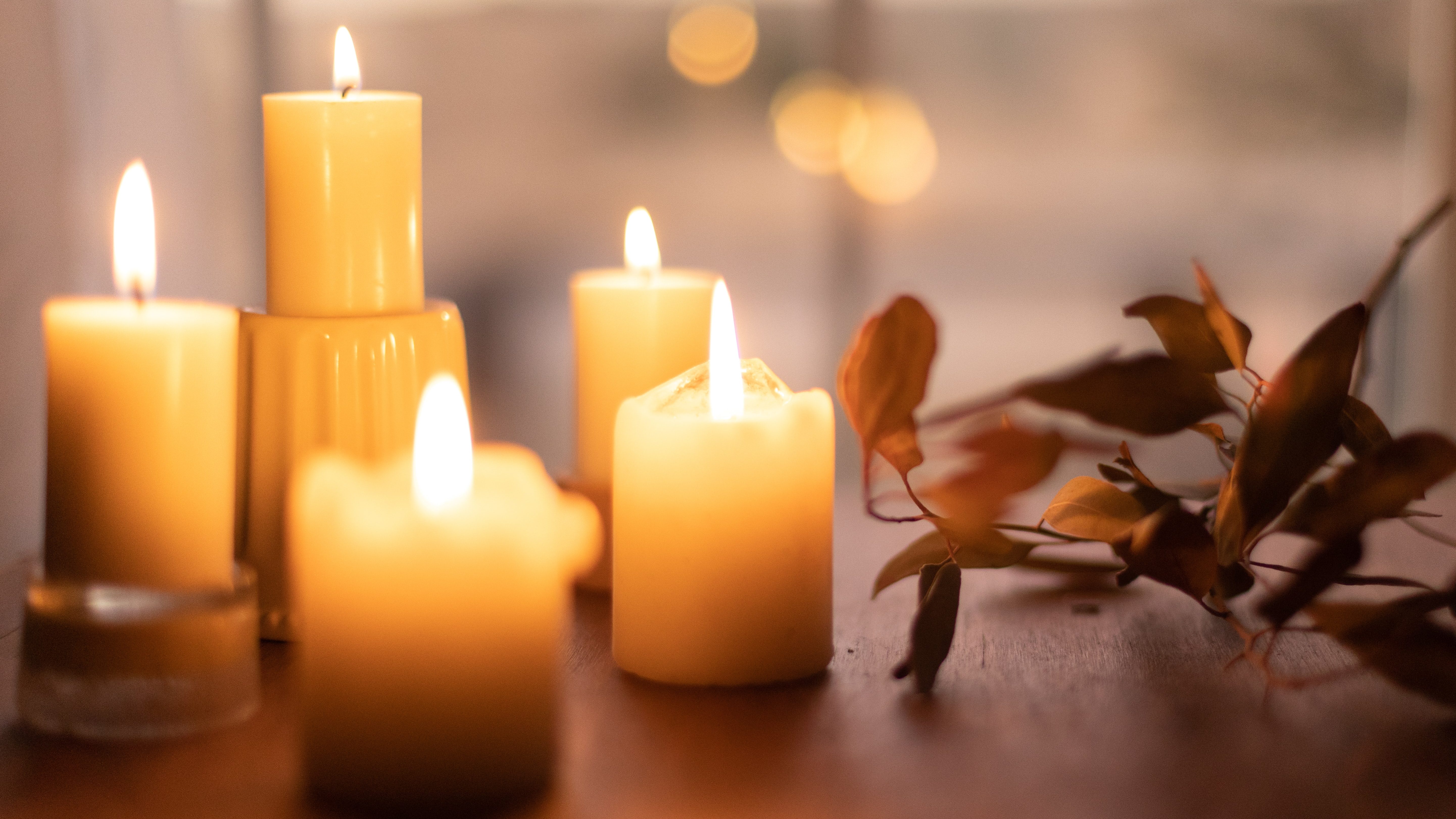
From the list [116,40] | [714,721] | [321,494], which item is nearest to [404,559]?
[321,494]

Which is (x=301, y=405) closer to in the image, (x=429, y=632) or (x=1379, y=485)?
(x=429, y=632)

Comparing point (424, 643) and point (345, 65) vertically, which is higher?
point (345, 65)

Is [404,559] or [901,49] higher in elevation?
[901,49]

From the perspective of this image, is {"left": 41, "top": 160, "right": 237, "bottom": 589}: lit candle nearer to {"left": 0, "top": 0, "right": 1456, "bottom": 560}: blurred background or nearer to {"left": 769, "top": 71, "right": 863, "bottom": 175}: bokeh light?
{"left": 0, "top": 0, "right": 1456, "bottom": 560}: blurred background

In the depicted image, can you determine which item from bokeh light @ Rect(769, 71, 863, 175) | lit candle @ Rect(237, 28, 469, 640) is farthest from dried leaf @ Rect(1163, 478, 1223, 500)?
bokeh light @ Rect(769, 71, 863, 175)

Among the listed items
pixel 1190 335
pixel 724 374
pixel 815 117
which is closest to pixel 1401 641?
pixel 1190 335

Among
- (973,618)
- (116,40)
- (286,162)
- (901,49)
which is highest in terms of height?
(901,49)

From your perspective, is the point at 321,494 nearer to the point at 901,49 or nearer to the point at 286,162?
the point at 286,162

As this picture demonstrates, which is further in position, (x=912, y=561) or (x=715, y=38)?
(x=715, y=38)
